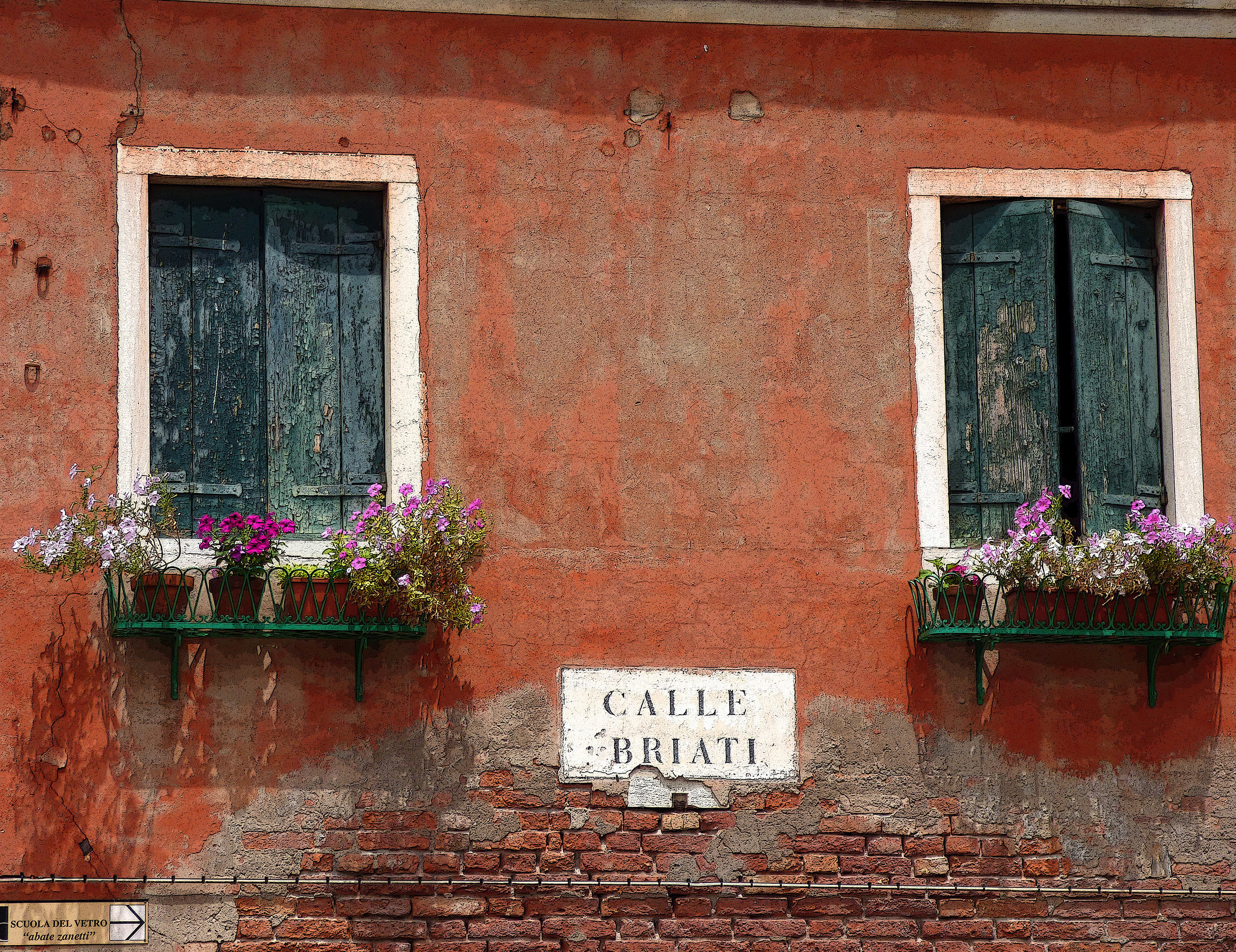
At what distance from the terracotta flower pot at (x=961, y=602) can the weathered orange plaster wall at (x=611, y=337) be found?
181 millimetres

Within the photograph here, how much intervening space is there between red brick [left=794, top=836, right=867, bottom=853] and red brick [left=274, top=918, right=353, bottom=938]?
173 centimetres

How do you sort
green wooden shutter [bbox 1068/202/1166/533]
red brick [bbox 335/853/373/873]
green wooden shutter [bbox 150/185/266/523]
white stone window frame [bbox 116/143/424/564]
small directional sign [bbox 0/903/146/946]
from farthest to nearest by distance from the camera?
green wooden shutter [bbox 1068/202/1166/533] → green wooden shutter [bbox 150/185/266/523] → white stone window frame [bbox 116/143/424/564] → red brick [bbox 335/853/373/873] → small directional sign [bbox 0/903/146/946]

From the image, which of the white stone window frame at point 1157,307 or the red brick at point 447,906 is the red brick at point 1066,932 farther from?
the red brick at point 447,906

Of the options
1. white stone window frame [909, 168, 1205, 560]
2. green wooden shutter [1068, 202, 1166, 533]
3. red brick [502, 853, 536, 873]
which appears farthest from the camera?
green wooden shutter [1068, 202, 1166, 533]

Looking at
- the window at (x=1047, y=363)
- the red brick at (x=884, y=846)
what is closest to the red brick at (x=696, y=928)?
the red brick at (x=884, y=846)

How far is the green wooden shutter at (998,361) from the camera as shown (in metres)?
8.20

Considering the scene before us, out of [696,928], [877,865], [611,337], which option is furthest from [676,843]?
[611,337]

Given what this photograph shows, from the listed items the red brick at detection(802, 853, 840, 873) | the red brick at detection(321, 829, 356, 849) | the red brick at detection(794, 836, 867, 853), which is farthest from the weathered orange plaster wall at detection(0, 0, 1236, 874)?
the red brick at detection(802, 853, 840, 873)

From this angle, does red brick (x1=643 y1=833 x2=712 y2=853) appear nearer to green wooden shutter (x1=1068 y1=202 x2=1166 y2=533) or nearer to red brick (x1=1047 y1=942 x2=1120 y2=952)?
red brick (x1=1047 y1=942 x2=1120 y2=952)

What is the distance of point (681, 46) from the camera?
27.2 ft

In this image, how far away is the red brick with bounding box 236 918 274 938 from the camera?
7.41 meters

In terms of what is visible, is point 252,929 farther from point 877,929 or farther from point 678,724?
point 877,929

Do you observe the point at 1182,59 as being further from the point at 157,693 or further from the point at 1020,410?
the point at 157,693

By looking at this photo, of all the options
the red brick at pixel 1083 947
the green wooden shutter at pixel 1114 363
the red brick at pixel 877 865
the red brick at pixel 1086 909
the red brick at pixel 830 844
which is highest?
the green wooden shutter at pixel 1114 363
